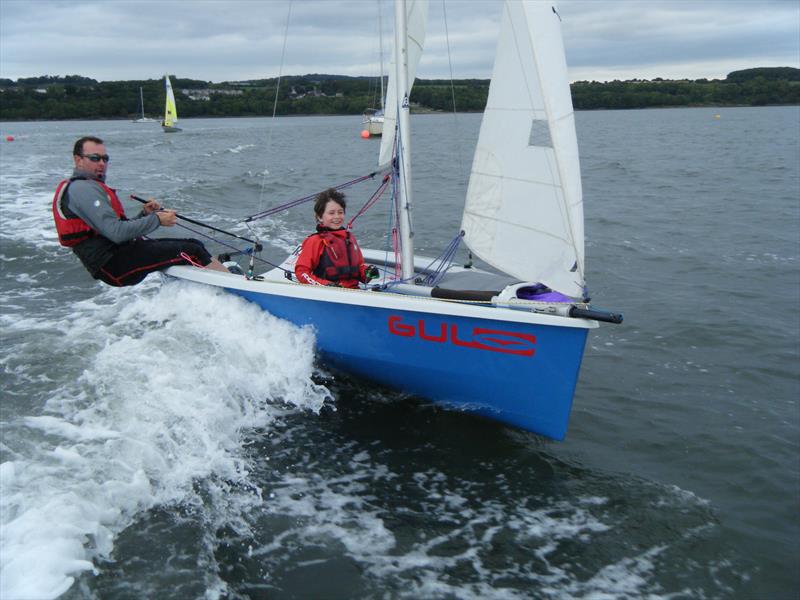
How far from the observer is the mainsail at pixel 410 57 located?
5281 mm

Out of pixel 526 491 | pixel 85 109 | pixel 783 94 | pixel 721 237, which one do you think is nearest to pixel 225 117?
pixel 85 109

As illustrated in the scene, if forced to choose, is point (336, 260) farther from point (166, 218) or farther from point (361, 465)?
point (361, 465)

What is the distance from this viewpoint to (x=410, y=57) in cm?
539

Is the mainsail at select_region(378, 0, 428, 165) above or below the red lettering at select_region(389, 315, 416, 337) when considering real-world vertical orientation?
above

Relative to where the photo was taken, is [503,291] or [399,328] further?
[399,328]

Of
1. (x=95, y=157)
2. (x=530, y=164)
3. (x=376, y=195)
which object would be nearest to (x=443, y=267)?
(x=376, y=195)

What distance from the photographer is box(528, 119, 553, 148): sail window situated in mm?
4473

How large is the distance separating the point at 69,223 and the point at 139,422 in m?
1.84

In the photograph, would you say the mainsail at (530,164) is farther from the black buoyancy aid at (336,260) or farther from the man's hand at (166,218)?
the man's hand at (166,218)

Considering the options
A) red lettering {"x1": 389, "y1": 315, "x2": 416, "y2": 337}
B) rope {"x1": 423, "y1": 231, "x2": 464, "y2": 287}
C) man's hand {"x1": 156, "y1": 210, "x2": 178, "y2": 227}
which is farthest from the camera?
rope {"x1": 423, "y1": 231, "x2": 464, "y2": 287}

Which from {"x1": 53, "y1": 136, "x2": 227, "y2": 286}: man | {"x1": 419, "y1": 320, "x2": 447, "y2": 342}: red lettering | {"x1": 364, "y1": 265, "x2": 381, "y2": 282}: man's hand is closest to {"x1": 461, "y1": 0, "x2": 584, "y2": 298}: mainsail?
{"x1": 419, "y1": 320, "x2": 447, "y2": 342}: red lettering

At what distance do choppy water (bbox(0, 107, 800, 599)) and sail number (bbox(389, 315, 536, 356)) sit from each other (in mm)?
725

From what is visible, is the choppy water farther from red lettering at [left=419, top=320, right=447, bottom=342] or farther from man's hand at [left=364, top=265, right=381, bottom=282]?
man's hand at [left=364, top=265, right=381, bottom=282]

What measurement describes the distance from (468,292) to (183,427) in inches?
85.9
